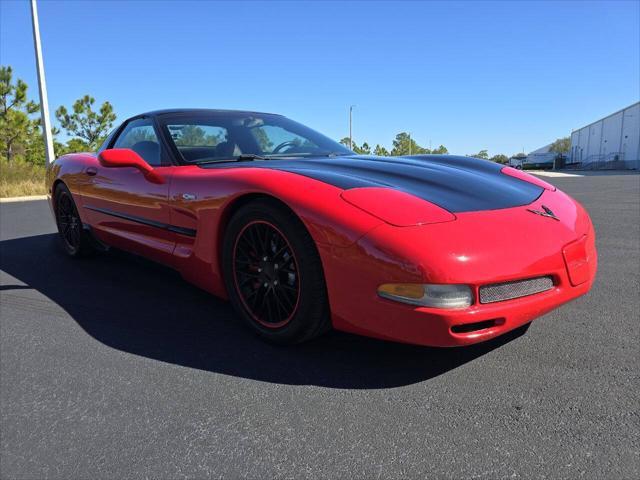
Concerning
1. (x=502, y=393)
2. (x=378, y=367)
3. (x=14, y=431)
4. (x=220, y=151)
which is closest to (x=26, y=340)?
(x=14, y=431)

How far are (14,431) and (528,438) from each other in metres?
1.75

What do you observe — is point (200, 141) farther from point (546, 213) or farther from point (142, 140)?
point (546, 213)

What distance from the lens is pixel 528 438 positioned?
147 centimetres

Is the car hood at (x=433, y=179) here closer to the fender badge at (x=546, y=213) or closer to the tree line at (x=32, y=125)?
the fender badge at (x=546, y=213)

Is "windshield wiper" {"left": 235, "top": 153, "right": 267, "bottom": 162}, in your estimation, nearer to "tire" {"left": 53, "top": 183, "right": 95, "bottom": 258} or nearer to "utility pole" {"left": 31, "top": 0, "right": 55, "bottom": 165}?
"tire" {"left": 53, "top": 183, "right": 95, "bottom": 258}

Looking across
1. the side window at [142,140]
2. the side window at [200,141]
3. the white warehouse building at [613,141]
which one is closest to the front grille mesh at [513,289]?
the side window at [200,141]

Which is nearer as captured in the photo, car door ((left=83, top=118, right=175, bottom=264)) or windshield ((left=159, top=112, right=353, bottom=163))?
car door ((left=83, top=118, right=175, bottom=264))

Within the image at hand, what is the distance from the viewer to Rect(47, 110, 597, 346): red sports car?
66.2 inches

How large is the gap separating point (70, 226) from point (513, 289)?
3857mm

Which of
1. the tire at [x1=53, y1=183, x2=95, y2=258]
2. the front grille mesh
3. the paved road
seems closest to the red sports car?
the front grille mesh

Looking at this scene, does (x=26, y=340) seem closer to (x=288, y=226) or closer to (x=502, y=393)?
(x=288, y=226)

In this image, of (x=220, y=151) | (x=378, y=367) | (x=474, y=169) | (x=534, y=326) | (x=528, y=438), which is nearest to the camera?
(x=528, y=438)

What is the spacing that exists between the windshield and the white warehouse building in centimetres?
5157

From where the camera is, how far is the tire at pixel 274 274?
1945 mm
